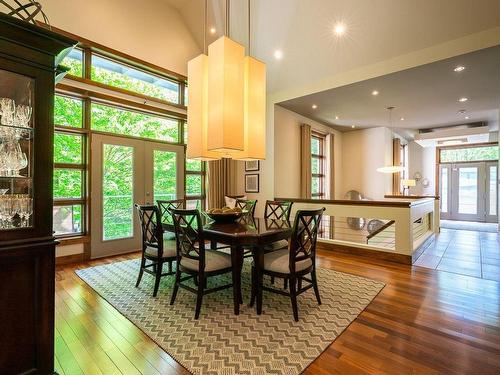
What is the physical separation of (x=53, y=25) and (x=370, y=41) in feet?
16.2

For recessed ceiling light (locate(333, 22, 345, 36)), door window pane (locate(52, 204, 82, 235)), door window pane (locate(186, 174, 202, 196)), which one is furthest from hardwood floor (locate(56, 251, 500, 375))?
recessed ceiling light (locate(333, 22, 345, 36))

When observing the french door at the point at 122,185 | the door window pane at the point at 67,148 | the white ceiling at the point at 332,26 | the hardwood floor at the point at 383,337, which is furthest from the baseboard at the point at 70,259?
the white ceiling at the point at 332,26

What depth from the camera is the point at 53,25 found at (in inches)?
155

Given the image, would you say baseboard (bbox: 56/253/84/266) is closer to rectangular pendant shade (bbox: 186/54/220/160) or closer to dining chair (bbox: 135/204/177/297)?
dining chair (bbox: 135/204/177/297)

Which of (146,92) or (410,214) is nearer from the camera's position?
(410,214)

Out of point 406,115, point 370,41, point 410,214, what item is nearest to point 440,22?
point 370,41

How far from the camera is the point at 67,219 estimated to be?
437 centimetres

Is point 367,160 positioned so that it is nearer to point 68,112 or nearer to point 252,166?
point 252,166

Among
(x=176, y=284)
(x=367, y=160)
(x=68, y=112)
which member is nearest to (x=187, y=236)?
(x=176, y=284)

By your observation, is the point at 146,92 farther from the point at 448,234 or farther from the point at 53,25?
the point at 448,234

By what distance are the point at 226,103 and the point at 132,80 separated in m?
3.22

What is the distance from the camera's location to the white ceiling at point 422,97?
4.31 metres

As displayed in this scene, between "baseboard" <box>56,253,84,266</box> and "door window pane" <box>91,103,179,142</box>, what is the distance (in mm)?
2188

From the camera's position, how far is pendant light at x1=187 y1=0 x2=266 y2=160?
286 cm
